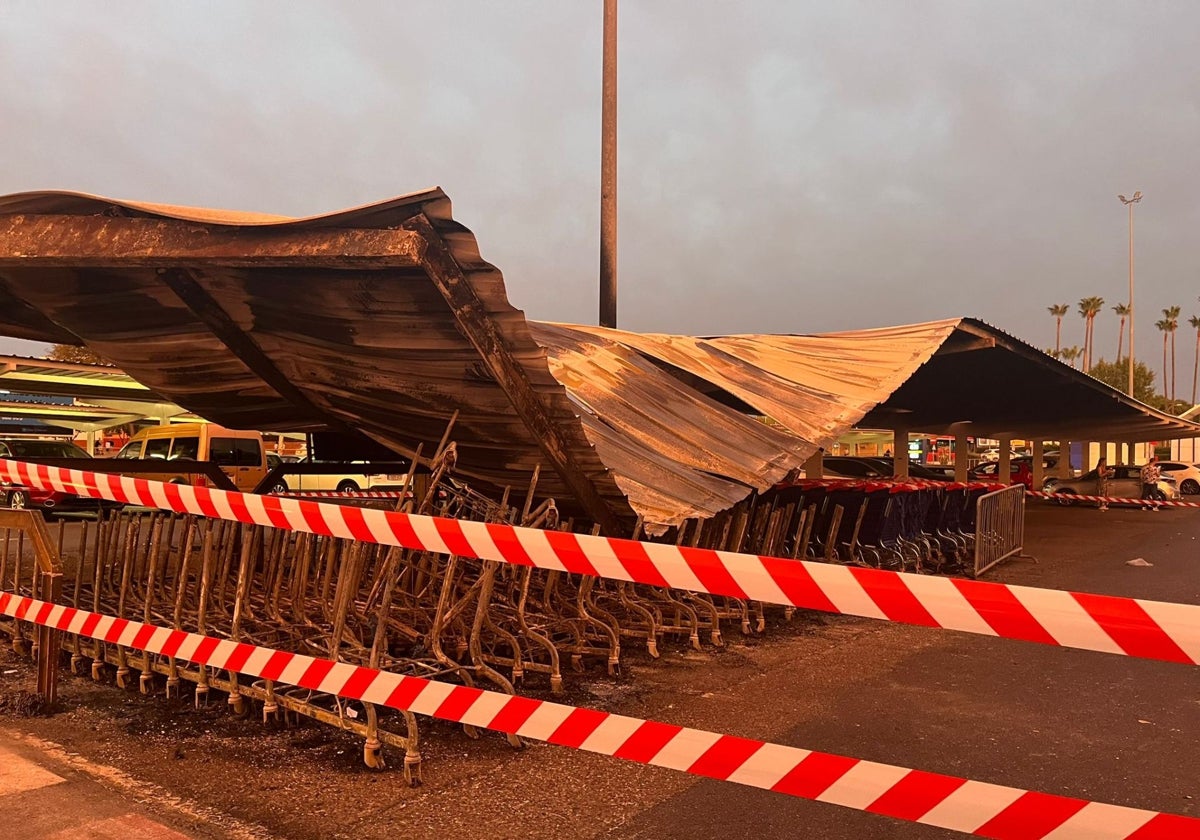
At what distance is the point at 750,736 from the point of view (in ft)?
14.9

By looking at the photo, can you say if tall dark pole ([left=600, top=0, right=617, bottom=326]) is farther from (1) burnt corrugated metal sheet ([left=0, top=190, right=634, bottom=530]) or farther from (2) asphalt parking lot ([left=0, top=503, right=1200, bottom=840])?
(2) asphalt parking lot ([left=0, top=503, right=1200, bottom=840])

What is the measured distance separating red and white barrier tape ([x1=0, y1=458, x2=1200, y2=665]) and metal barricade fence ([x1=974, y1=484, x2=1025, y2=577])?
8.87m

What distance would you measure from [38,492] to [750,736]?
1444cm

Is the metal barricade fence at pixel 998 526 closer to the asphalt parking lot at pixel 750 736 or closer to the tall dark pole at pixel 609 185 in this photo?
the asphalt parking lot at pixel 750 736

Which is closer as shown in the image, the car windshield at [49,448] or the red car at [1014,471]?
the car windshield at [49,448]

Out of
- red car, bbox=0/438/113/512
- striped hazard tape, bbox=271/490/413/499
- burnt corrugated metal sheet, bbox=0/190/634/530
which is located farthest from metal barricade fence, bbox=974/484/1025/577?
red car, bbox=0/438/113/512

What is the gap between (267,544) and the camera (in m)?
5.88

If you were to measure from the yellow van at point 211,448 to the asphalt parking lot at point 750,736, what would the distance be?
1164cm

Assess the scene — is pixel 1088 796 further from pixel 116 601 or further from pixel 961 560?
pixel 961 560

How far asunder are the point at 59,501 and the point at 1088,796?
1600 cm

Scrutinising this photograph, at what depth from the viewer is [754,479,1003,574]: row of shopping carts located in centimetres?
898

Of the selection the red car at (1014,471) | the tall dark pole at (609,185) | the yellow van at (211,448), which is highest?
the tall dark pole at (609,185)

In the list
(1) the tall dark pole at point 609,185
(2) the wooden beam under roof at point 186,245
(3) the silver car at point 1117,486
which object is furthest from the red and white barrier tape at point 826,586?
(3) the silver car at point 1117,486

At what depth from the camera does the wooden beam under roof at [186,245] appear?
3732mm
